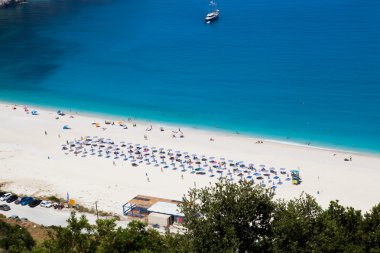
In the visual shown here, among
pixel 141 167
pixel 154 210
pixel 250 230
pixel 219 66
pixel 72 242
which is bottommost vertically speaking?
pixel 72 242

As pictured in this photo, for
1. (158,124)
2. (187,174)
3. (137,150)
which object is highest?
(158,124)

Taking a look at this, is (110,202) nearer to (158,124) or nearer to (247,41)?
(158,124)

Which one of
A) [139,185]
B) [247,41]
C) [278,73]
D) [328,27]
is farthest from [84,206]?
[328,27]

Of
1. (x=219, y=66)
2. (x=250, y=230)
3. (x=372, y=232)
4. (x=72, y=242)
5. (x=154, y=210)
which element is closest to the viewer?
(x=250, y=230)

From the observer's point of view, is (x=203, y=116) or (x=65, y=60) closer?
(x=203, y=116)

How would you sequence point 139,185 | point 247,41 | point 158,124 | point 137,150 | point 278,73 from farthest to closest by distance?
point 247,41
point 278,73
point 158,124
point 137,150
point 139,185

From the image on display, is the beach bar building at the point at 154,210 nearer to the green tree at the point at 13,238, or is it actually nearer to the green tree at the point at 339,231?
the green tree at the point at 13,238

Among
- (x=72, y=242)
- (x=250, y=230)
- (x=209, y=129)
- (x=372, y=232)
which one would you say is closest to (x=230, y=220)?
(x=250, y=230)

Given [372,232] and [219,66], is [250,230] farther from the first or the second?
[219,66]
